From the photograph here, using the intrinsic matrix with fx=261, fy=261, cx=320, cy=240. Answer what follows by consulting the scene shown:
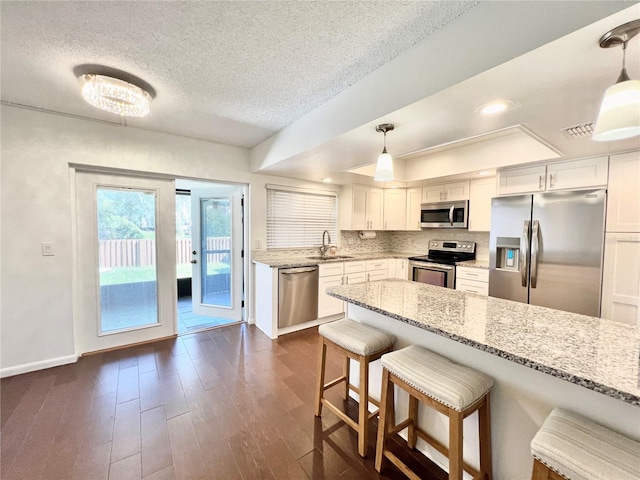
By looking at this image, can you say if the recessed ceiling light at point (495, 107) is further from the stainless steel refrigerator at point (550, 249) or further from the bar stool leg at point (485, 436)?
the stainless steel refrigerator at point (550, 249)

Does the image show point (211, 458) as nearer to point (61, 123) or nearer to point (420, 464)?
point (420, 464)

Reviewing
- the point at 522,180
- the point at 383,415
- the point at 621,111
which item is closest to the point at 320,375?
the point at 383,415

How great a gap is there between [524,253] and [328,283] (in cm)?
239

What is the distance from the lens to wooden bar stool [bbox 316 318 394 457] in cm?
160

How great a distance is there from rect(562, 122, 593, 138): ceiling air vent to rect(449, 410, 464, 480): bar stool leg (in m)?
2.04

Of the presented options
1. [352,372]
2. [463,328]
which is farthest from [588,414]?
[352,372]

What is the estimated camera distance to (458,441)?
44.1 inches

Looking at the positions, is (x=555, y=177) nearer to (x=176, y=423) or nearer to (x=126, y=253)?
(x=176, y=423)

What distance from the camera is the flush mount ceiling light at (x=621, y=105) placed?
0.89 m

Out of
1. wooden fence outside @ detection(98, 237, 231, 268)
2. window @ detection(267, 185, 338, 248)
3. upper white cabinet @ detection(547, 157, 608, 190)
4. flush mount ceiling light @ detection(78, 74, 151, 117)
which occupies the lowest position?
wooden fence outside @ detection(98, 237, 231, 268)

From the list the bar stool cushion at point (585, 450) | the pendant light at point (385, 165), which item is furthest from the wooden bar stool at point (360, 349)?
the pendant light at point (385, 165)

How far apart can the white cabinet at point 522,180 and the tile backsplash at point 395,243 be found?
1.03 metres

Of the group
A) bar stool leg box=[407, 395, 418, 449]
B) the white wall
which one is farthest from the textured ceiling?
bar stool leg box=[407, 395, 418, 449]

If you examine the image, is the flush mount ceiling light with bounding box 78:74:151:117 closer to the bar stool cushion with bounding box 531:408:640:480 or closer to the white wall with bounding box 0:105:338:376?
the white wall with bounding box 0:105:338:376
